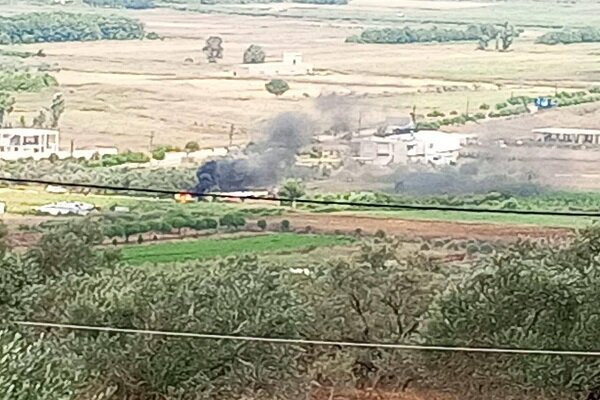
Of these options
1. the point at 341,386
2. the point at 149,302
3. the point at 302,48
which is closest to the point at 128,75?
the point at 302,48

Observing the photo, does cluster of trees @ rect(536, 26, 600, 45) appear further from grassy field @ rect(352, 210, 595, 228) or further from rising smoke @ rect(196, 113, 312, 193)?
rising smoke @ rect(196, 113, 312, 193)

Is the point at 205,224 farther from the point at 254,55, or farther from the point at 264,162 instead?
the point at 254,55

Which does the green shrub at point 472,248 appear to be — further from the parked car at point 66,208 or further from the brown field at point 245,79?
the parked car at point 66,208

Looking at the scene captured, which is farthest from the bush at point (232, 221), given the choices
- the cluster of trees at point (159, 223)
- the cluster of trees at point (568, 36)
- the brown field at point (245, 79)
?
the cluster of trees at point (568, 36)

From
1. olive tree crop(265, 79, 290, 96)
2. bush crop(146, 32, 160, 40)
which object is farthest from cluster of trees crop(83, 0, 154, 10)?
olive tree crop(265, 79, 290, 96)

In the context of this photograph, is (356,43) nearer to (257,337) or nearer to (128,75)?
(128,75)

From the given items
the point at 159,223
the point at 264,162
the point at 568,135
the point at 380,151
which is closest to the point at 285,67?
the point at 264,162
